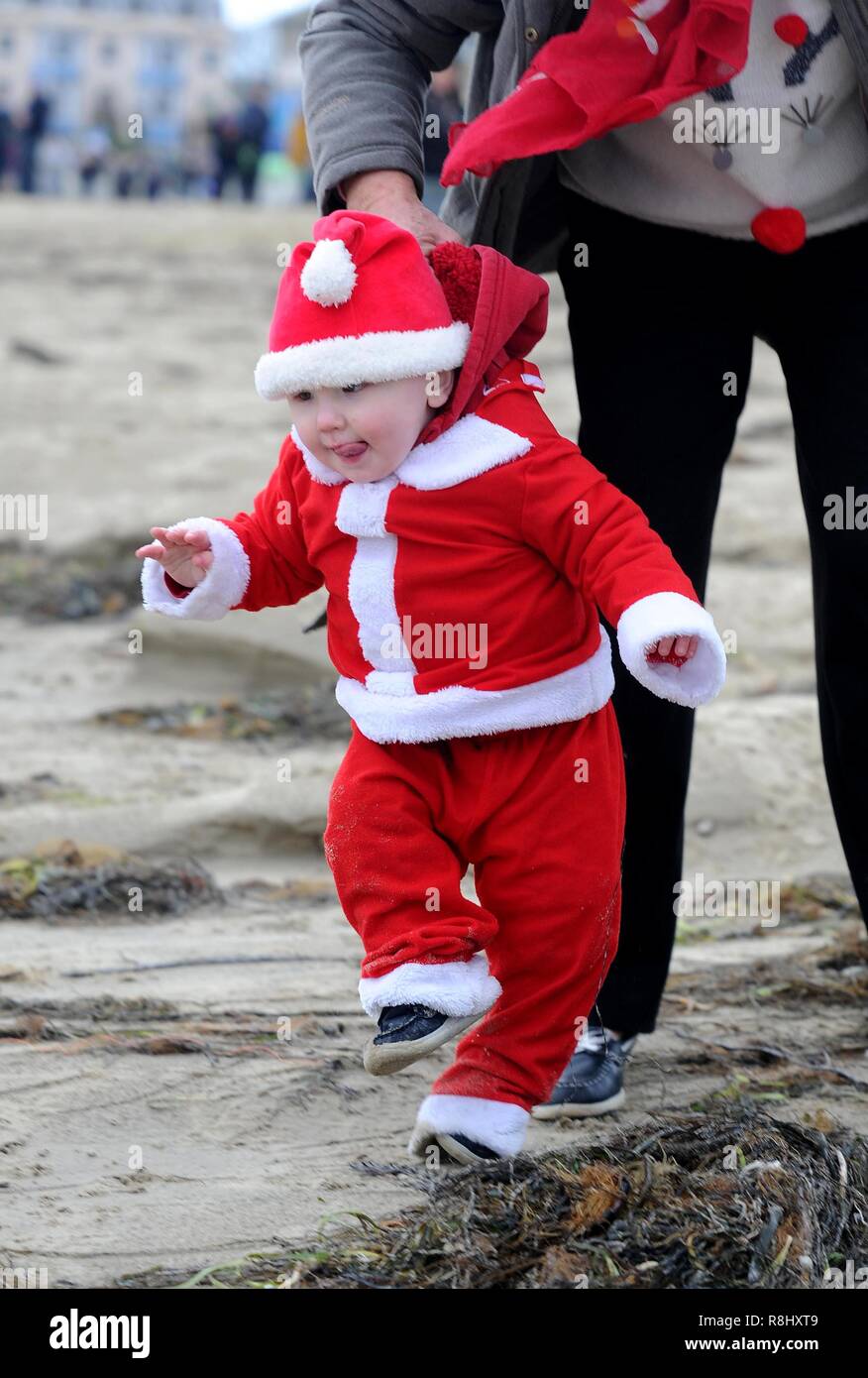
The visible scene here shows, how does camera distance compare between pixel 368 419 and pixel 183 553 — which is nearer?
pixel 368 419

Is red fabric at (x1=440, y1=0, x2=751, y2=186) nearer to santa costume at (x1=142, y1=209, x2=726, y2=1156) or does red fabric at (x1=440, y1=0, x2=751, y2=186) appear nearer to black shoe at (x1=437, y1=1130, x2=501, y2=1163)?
santa costume at (x1=142, y1=209, x2=726, y2=1156)

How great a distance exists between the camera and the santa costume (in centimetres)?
221

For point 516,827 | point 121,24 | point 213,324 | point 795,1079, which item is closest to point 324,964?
point 795,1079

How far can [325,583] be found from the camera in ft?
8.02

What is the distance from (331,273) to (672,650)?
64 cm

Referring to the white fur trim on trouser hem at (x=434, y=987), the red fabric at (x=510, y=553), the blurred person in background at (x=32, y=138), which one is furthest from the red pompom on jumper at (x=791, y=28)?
the blurred person in background at (x=32, y=138)

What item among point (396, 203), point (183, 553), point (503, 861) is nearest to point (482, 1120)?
point (503, 861)

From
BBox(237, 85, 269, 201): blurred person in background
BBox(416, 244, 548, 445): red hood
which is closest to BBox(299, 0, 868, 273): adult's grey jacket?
BBox(416, 244, 548, 445): red hood

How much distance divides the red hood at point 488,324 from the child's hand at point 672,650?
44 centimetres

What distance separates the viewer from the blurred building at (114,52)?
7000cm

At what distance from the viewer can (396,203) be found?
2.39 m

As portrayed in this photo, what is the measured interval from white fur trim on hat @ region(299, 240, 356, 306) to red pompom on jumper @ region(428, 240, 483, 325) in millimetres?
137

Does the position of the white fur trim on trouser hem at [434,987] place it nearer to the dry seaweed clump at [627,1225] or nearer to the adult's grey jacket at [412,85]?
the dry seaweed clump at [627,1225]

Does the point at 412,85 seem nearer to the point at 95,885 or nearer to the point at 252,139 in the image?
the point at 95,885
